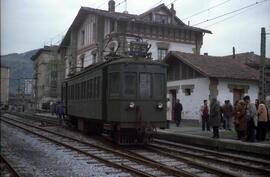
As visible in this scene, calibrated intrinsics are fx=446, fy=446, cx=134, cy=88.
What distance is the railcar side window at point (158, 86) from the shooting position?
49.1 feet

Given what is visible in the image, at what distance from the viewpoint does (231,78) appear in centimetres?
2538

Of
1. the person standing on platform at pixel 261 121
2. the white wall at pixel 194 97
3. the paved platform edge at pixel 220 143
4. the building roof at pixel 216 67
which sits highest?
the building roof at pixel 216 67

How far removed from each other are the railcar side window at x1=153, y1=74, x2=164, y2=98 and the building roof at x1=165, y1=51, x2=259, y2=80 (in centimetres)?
945

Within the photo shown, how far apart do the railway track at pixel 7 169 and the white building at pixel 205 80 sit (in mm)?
14838

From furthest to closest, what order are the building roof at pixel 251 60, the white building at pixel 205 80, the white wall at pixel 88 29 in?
the white wall at pixel 88 29
the building roof at pixel 251 60
the white building at pixel 205 80

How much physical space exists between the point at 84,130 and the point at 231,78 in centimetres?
976

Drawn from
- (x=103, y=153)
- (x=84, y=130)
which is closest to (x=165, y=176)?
(x=103, y=153)

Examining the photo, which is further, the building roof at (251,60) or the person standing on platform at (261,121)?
the building roof at (251,60)

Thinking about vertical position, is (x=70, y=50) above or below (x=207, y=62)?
above

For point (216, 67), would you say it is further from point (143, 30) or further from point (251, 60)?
point (251, 60)

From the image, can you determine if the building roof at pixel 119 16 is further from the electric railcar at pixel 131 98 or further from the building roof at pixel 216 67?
the electric railcar at pixel 131 98

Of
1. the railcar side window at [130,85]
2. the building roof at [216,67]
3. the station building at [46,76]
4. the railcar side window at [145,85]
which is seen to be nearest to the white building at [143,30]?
the building roof at [216,67]

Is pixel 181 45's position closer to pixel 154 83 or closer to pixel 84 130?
pixel 84 130

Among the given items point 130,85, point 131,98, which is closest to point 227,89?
point 130,85
